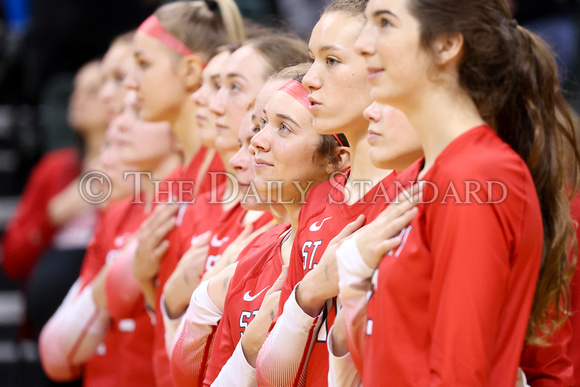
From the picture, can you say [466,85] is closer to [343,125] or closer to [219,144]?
[343,125]

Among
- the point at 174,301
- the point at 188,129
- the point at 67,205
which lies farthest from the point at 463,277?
the point at 67,205

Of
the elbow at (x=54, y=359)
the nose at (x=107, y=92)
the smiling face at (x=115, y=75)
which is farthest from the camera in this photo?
the nose at (x=107, y=92)

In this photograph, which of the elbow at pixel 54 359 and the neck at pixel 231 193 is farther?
the elbow at pixel 54 359

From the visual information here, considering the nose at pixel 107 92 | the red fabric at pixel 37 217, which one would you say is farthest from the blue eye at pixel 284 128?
the red fabric at pixel 37 217

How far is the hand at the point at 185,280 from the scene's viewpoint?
2492 millimetres

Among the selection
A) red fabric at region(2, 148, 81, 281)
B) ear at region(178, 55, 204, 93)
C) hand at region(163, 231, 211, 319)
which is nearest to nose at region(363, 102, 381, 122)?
hand at region(163, 231, 211, 319)

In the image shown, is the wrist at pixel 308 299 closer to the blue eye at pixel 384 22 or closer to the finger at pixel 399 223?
the finger at pixel 399 223

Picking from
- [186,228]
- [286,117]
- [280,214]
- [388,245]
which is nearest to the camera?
[388,245]

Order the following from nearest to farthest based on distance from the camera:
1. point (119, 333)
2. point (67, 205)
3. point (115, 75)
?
point (119, 333)
point (115, 75)
point (67, 205)

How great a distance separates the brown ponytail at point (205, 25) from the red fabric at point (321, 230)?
3.86 feet

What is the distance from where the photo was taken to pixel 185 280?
2.50 m

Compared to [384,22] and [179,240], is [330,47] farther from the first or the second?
[179,240]

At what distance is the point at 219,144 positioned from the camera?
2541 millimetres

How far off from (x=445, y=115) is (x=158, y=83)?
1.72 m
